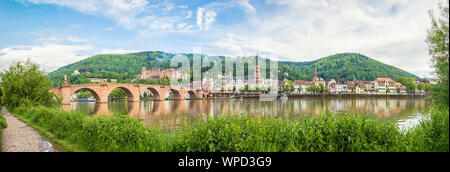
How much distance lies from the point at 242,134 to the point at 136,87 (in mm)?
49980

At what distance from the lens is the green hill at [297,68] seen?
102 metres

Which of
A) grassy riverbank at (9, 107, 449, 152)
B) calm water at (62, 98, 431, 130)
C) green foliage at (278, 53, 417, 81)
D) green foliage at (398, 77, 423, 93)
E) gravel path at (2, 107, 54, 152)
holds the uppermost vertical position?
green foliage at (278, 53, 417, 81)

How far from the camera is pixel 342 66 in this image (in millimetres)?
117250

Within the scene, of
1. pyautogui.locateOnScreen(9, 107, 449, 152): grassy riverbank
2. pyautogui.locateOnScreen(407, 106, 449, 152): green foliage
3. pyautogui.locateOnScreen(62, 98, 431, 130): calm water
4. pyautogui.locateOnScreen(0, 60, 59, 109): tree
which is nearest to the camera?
pyautogui.locateOnScreen(9, 107, 449, 152): grassy riverbank

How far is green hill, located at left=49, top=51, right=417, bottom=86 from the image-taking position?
10175 cm

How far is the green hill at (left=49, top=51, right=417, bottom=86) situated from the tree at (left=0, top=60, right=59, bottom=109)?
8059 cm

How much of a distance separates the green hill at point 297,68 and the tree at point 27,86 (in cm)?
8059

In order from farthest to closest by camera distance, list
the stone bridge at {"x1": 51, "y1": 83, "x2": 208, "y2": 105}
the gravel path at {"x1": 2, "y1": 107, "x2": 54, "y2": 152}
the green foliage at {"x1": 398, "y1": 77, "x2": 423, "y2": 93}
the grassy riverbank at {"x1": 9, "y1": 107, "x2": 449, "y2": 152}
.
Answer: the green foliage at {"x1": 398, "y1": 77, "x2": 423, "y2": 93}, the stone bridge at {"x1": 51, "y1": 83, "x2": 208, "y2": 105}, the gravel path at {"x1": 2, "y1": 107, "x2": 54, "y2": 152}, the grassy riverbank at {"x1": 9, "y1": 107, "x2": 449, "y2": 152}

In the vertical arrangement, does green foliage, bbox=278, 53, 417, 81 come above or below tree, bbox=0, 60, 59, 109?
above

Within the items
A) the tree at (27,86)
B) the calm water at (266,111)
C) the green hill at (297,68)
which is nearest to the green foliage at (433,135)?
the calm water at (266,111)

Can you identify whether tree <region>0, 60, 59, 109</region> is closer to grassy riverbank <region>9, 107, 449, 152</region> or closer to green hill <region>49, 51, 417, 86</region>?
grassy riverbank <region>9, 107, 449, 152</region>

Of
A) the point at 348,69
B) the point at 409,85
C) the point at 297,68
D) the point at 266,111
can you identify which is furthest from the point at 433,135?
the point at 297,68

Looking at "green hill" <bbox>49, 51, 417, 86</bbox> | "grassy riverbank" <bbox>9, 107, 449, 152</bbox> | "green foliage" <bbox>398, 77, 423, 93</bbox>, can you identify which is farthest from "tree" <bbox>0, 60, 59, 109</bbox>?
"green foliage" <bbox>398, 77, 423, 93</bbox>
